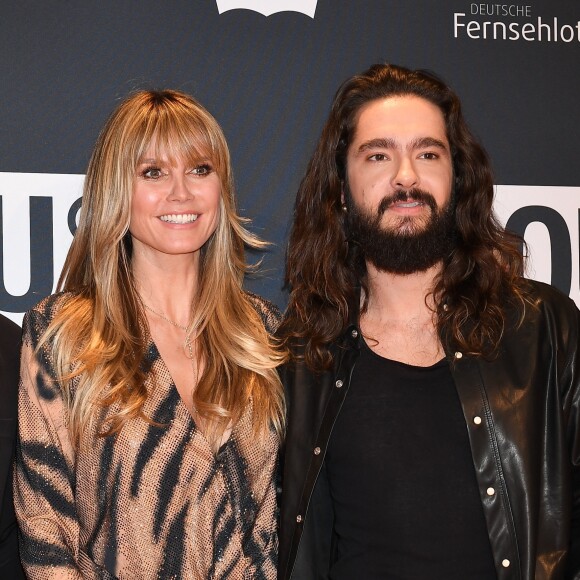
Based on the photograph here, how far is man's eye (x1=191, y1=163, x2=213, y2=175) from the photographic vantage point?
9.32 ft

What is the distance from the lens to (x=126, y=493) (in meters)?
2.53

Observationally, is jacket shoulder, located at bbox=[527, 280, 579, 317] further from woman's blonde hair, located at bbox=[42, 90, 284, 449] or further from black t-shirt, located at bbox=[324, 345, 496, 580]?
woman's blonde hair, located at bbox=[42, 90, 284, 449]

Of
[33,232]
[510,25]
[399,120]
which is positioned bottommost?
[33,232]

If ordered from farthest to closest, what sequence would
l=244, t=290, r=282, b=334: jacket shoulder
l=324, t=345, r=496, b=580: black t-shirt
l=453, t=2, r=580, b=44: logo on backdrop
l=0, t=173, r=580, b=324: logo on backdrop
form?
l=453, t=2, r=580, b=44: logo on backdrop → l=0, t=173, r=580, b=324: logo on backdrop → l=244, t=290, r=282, b=334: jacket shoulder → l=324, t=345, r=496, b=580: black t-shirt

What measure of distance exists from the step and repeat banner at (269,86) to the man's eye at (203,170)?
0.46 meters

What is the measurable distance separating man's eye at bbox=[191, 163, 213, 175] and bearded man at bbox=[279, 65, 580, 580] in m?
0.44

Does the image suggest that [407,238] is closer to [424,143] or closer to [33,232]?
[424,143]

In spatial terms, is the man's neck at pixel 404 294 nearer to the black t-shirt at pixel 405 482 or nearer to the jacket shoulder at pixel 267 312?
the black t-shirt at pixel 405 482

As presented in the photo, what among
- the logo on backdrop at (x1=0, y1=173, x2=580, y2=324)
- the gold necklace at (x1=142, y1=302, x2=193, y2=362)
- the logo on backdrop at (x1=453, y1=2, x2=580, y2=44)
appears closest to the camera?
the gold necklace at (x1=142, y1=302, x2=193, y2=362)

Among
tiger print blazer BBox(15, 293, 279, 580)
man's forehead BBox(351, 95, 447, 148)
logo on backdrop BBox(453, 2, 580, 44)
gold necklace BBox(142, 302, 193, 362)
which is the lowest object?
tiger print blazer BBox(15, 293, 279, 580)

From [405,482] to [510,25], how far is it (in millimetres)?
1925

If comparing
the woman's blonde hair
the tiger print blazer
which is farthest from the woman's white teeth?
the tiger print blazer

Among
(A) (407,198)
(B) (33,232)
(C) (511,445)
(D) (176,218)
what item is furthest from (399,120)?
(B) (33,232)

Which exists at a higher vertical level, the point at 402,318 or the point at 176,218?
the point at 176,218
